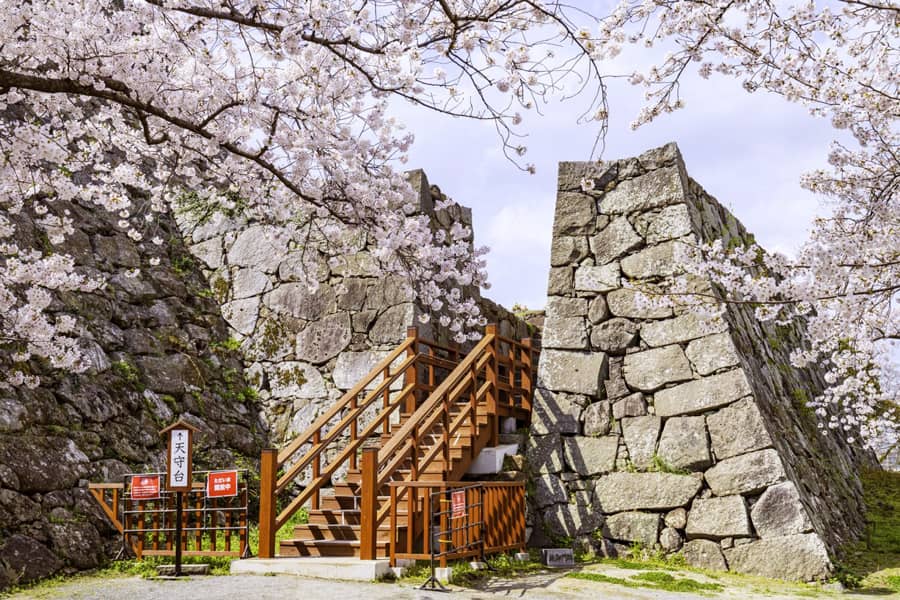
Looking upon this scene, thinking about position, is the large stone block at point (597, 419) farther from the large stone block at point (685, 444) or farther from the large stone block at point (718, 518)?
the large stone block at point (718, 518)

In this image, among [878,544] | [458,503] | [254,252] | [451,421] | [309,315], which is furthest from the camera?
[254,252]

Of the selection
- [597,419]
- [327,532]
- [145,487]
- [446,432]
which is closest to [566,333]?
[597,419]

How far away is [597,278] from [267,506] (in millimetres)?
5011

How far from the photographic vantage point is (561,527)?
10156mm

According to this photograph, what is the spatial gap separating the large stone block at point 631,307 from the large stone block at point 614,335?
10cm

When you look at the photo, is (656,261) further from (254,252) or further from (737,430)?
(254,252)

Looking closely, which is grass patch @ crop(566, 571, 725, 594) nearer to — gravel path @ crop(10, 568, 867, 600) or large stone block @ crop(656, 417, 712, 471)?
gravel path @ crop(10, 568, 867, 600)

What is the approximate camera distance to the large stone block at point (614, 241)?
35.8ft

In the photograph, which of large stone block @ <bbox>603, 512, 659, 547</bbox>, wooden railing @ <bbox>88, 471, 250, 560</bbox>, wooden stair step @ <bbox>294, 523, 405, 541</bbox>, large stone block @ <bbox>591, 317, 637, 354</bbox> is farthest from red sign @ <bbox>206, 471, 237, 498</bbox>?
large stone block @ <bbox>591, 317, 637, 354</bbox>

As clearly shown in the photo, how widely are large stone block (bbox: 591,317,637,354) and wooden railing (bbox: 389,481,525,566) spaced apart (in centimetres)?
243

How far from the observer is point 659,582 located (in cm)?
834

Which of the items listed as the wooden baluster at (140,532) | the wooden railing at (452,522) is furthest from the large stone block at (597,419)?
the wooden baluster at (140,532)

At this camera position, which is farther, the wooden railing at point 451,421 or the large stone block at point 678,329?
the large stone block at point 678,329

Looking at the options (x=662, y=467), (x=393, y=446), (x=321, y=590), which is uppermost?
(x=393, y=446)
